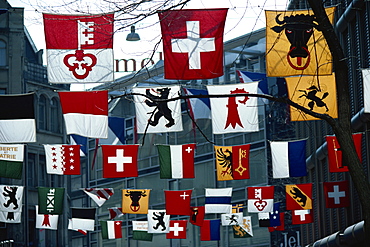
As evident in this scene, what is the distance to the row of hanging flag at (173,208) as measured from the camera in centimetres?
3106

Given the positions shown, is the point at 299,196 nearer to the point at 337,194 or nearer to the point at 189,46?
the point at 337,194

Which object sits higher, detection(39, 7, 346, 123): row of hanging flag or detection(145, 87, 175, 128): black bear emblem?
detection(39, 7, 346, 123): row of hanging flag

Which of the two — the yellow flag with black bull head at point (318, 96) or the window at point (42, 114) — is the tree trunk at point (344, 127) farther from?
the window at point (42, 114)

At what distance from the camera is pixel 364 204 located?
10.6 metres

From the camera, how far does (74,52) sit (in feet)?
68.5

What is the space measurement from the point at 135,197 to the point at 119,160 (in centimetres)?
805

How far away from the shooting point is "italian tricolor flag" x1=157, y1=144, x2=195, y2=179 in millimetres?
29219

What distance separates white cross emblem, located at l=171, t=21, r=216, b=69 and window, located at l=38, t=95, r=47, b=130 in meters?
41.4

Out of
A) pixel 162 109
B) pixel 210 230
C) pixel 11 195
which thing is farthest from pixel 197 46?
pixel 210 230

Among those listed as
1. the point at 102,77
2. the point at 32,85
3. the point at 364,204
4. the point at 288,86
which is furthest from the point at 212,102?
the point at 32,85

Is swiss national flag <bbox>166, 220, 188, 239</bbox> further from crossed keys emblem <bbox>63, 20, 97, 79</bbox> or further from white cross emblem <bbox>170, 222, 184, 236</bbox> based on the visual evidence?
crossed keys emblem <bbox>63, 20, 97, 79</bbox>

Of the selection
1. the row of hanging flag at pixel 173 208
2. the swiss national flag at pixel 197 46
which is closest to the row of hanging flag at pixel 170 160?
the row of hanging flag at pixel 173 208

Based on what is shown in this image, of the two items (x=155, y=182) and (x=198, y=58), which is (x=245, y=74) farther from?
(x=155, y=182)

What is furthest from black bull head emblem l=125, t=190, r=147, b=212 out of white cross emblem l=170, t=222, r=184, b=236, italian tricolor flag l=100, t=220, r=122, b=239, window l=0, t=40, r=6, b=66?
window l=0, t=40, r=6, b=66
